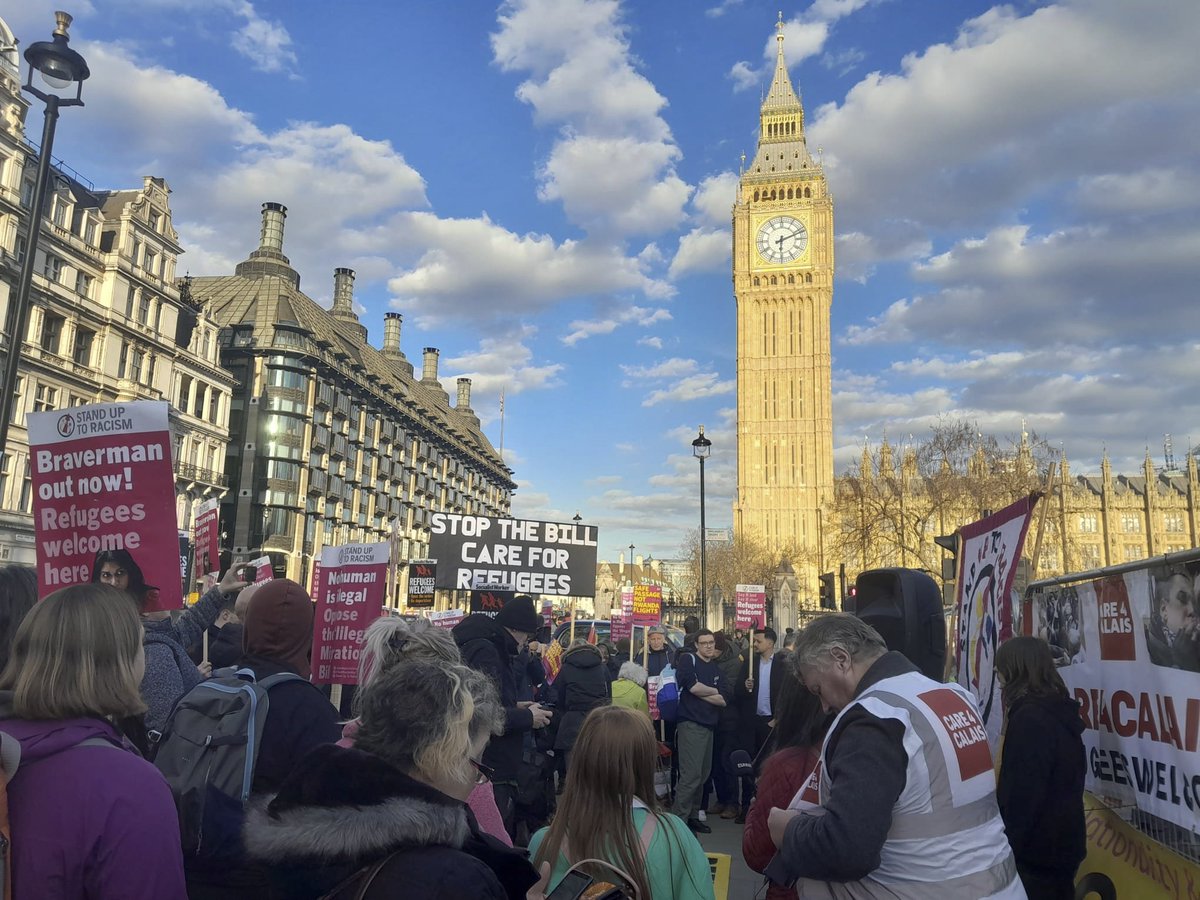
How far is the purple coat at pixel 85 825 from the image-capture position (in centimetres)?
201

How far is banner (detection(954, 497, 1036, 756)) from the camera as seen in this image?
5.12m

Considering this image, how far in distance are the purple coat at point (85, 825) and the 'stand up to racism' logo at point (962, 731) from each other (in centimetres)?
235

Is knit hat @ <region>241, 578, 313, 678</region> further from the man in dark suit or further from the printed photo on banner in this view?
the man in dark suit

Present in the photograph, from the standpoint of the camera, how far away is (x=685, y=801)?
8992 millimetres

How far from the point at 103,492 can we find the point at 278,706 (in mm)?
2862

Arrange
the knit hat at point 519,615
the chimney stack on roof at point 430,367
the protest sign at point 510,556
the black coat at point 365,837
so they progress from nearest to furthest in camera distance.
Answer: the black coat at point 365,837 < the knit hat at point 519,615 < the protest sign at point 510,556 < the chimney stack on roof at point 430,367

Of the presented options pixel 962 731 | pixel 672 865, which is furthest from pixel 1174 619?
pixel 672 865

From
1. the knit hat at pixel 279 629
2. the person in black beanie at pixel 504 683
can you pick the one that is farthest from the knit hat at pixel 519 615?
the knit hat at pixel 279 629

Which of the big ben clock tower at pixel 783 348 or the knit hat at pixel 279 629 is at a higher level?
the big ben clock tower at pixel 783 348

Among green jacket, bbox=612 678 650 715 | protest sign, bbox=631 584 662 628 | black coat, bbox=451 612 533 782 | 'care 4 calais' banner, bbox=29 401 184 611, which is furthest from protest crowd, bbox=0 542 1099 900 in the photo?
protest sign, bbox=631 584 662 628

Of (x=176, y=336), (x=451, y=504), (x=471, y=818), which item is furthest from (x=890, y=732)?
(x=451, y=504)

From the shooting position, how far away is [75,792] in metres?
2.03

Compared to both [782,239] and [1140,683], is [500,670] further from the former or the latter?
[782,239]

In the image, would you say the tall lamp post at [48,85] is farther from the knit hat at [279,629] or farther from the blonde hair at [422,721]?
the blonde hair at [422,721]
